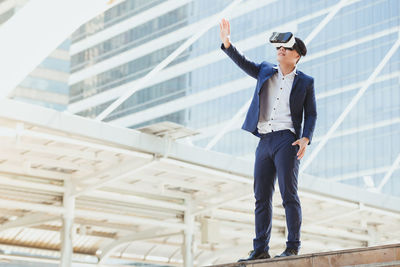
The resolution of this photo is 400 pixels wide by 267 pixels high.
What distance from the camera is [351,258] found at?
468cm

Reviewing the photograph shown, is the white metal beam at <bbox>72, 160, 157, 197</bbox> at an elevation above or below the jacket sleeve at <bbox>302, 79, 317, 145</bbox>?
above

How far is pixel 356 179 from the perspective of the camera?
176 feet

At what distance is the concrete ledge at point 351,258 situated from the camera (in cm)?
450

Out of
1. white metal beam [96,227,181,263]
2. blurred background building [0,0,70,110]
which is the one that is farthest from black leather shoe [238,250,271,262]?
blurred background building [0,0,70,110]

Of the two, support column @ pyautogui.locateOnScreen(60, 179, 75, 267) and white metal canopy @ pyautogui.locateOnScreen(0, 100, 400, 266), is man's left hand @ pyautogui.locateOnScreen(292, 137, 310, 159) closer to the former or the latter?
white metal canopy @ pyautogui.locateOnScreen(0, 100, 400, 266)

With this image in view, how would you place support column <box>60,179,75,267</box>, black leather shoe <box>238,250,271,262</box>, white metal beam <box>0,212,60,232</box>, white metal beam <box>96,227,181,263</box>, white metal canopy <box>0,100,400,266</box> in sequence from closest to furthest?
black leather shoe <box>238,250,271,262</box> → white metal canopy <box>0,100,400,266</box> → support column <box>60,179,75,267</box> → white metal beam <box>0,212,60,232</box> → white metal beam <box>96,227,181,263</box>

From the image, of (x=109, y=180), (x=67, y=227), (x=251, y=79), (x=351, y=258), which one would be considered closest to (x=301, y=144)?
(x=351, y=258)

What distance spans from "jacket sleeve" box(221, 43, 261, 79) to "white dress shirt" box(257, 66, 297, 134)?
0.17 meters

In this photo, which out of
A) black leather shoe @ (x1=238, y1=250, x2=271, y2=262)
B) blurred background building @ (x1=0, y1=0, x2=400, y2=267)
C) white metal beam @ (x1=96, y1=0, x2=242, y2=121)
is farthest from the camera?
blurred background building @ (x1=0, y1=0, x2=400, y2=267)

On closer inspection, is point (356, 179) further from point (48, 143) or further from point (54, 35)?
point (54, 35)

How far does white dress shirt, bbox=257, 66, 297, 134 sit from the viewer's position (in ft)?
18.8

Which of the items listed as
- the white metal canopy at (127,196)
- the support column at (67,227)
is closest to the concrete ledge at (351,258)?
the white metal canopy at (127,196)

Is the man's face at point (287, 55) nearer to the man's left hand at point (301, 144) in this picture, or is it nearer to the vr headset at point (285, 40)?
the vr headset at point (285, 40)

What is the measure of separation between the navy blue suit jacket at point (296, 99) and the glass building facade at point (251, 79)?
4218 cm
